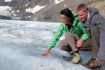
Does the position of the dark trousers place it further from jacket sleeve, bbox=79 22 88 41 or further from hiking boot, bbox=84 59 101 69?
hiking boot, bbox=84 59 101 69

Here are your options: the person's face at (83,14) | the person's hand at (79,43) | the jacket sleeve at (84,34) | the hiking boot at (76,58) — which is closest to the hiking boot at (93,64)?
the hiking boot at (76,58)

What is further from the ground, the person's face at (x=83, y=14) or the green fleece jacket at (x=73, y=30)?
the person's face at (x=83, y=14)

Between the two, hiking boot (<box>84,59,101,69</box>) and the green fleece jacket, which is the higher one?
the green fleece jacket

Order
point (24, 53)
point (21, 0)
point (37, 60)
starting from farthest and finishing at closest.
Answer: point (21, 0) < point (24, 53) < point (37, 60)

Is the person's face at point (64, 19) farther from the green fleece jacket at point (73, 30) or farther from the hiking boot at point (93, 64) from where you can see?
the hiking boot at point (93, 64)

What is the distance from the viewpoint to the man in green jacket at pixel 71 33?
6.25m

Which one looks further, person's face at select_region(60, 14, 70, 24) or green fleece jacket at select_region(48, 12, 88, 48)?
green fleece jacket at select_region(48, 12, 88, 48)

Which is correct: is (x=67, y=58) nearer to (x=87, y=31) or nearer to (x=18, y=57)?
(x=87, y=31)

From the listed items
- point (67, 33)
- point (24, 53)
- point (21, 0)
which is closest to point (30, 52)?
point (24, 53)

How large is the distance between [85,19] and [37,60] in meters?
1.05

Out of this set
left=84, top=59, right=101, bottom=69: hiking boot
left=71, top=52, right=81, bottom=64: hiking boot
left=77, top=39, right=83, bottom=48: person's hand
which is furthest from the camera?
left=77, top=39, right=83, bottom=48: person's hand

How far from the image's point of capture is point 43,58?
237 inches

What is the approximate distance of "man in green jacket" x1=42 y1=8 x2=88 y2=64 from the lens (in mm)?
6246

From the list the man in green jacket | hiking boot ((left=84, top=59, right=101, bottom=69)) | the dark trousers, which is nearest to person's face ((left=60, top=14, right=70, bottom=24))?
the man in green jacket
